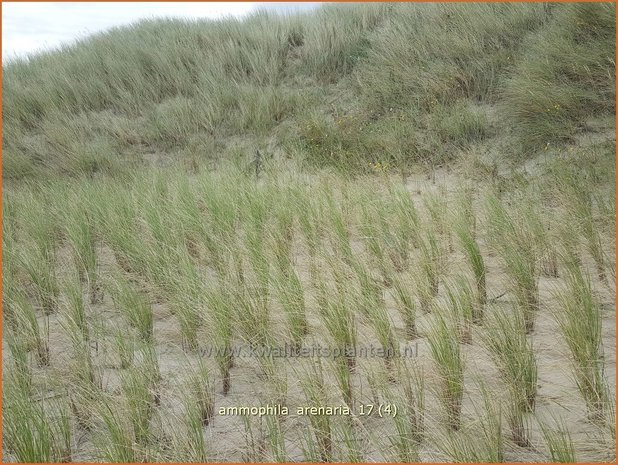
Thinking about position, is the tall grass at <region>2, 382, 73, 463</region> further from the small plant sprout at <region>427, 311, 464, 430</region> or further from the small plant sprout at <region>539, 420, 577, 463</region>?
the small plant sprout at <region>539, 420, 577, 463</region>

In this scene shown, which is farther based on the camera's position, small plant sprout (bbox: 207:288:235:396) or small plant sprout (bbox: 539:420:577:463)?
small plant sprout (bbox: 207:288:235:396)

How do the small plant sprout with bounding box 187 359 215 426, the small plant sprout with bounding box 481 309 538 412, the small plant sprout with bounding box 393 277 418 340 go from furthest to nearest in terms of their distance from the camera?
the small plant sprout with bounding box 393 277 418 340, the small plant sprout with bounding box 187 359 215 426, the small plant sprout with bounding box 481 309 538 412

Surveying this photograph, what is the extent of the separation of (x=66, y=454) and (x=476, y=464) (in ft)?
5.72

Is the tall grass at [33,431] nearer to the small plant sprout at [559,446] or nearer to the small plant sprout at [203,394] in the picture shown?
the small plant sprout at [203,394]

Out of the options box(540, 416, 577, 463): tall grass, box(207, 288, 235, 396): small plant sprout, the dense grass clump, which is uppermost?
the dense grass clump

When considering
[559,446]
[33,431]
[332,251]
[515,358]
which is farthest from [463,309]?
[33,431]

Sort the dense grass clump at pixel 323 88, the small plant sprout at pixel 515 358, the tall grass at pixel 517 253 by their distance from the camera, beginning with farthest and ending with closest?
1. the dense grass clump at pixel 323 88
2. the tall grass at pixel 517 253
3. the small plant sprout at pixel 515 358

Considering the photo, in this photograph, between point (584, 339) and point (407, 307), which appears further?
point (407, 307)

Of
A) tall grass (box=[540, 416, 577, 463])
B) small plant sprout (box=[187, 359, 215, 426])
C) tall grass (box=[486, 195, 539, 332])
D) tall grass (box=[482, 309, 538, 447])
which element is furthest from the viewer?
tall grass (box=[486, 195, 539, 332])

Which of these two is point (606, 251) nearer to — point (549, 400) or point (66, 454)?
point (549, 400)

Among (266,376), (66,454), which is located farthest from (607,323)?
(66,454)

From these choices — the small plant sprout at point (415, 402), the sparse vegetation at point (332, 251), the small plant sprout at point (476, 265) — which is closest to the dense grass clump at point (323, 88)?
the sparse vegetation at point (332, 251)

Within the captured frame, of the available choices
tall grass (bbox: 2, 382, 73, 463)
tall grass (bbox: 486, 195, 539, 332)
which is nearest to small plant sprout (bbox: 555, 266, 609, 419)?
tall grass (bbox: 486, 195, 539, 332)

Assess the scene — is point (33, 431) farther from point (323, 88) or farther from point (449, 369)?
point (323, 88)
